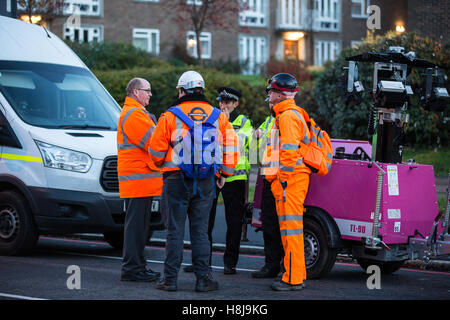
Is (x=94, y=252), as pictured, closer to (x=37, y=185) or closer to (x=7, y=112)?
(x=37, y=185)

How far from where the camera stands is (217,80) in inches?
914

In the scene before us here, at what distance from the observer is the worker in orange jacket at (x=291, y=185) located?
791 centimetres

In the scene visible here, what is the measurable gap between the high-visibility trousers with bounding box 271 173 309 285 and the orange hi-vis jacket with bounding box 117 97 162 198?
5.00 ft

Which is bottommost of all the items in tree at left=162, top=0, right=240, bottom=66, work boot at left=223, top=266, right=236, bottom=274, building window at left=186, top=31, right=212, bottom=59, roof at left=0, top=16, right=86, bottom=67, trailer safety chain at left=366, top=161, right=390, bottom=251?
work boot at left=223, top=266, right=236, bottom=274

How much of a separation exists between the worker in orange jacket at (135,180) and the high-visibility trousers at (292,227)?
1.50m

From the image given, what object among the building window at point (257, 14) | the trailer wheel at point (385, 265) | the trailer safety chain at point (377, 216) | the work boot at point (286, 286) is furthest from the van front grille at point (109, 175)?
the building window at point (257, 14)

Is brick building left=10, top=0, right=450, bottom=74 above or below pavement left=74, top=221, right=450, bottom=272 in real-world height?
above

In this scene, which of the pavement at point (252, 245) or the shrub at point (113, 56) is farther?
the shrub at point (113, 56)

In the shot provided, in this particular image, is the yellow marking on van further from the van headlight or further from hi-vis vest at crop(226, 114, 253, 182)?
hi-vis vest at crop(226, 114, 253, 182)

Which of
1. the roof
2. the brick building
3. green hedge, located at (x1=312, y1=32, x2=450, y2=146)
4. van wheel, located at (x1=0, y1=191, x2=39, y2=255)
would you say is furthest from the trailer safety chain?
the brick building

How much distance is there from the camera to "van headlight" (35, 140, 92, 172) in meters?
Result: 9.99

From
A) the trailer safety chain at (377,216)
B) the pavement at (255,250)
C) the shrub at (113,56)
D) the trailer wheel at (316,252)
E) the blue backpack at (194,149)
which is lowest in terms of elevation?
the pavement at (255,250)

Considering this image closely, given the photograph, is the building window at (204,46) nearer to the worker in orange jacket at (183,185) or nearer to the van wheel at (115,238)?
the van wheel at (115,238)
